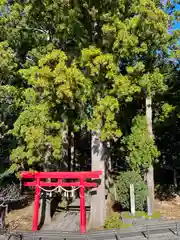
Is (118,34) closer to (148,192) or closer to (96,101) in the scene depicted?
(96,101)

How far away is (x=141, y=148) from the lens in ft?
45.1

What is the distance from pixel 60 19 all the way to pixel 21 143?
5970 millimetres

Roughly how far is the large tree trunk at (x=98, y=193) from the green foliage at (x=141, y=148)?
276cm

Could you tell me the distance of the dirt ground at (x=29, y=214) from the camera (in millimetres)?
12539

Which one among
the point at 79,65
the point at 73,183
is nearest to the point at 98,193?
the point at 73,183

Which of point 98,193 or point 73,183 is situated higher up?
point 73,183

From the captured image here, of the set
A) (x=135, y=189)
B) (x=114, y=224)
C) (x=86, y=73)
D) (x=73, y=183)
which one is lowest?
(x=114, y=224)

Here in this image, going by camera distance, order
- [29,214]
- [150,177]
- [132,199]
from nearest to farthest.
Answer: [132,199] → [150,177] → [29,214]

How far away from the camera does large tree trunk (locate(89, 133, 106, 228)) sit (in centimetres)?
1152

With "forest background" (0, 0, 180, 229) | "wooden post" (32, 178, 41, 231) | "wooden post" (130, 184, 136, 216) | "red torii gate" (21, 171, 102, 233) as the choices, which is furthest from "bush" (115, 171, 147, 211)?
"wooden post" (32, 178, 41, 231)

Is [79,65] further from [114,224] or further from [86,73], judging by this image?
[114,224]

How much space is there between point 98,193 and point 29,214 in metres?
5.18

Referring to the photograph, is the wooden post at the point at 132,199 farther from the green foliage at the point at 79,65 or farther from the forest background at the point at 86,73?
the green foliage at the point at 79,65

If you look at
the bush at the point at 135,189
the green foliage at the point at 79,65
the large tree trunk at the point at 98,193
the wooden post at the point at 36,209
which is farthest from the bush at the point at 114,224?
the green foliage at the point at 79,65
